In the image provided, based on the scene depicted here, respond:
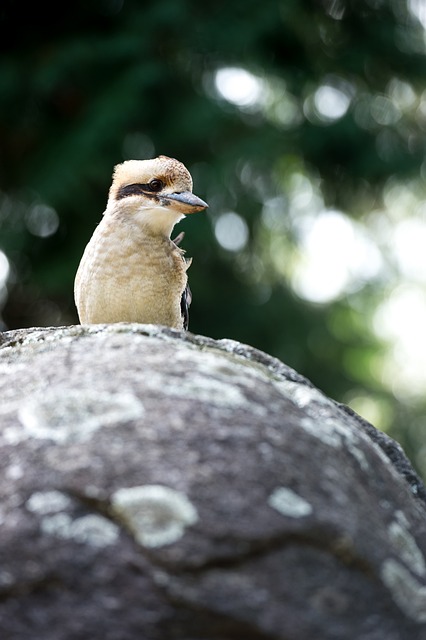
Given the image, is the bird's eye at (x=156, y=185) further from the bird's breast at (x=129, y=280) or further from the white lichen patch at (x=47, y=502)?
the white lichen patch at (x=47, y=502)

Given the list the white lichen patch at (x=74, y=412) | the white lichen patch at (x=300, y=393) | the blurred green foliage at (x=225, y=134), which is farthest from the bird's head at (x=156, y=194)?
the blurred green foliage at (x=225, y=134)

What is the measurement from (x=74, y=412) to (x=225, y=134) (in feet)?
27.0

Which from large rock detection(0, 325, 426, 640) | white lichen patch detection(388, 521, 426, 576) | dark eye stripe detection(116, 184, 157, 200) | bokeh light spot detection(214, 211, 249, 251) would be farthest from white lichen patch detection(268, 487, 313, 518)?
bokeh light spot detection(214, 211, 249, 251)

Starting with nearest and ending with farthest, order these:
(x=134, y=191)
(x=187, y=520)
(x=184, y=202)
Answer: (x=187, y=520) < (x=184, y=202) < (x=134, y=191)

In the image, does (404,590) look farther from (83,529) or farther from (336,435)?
(83,529)

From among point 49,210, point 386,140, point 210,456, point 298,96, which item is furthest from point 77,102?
point 210,456

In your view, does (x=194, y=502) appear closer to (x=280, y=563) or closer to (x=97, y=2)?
(x=280, y=563)

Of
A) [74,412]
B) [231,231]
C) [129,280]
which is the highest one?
[231,231]

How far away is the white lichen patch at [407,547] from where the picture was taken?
11.3 ft

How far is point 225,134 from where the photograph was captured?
11352mm

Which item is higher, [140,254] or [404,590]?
[140,254]

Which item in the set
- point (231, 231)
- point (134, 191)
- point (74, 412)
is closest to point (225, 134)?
point (231, 231)

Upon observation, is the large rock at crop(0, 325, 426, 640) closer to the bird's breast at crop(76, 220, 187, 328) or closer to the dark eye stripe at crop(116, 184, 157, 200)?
the bird's breast at crop(76, 220, 187, 328)

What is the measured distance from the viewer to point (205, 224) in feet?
36.6
